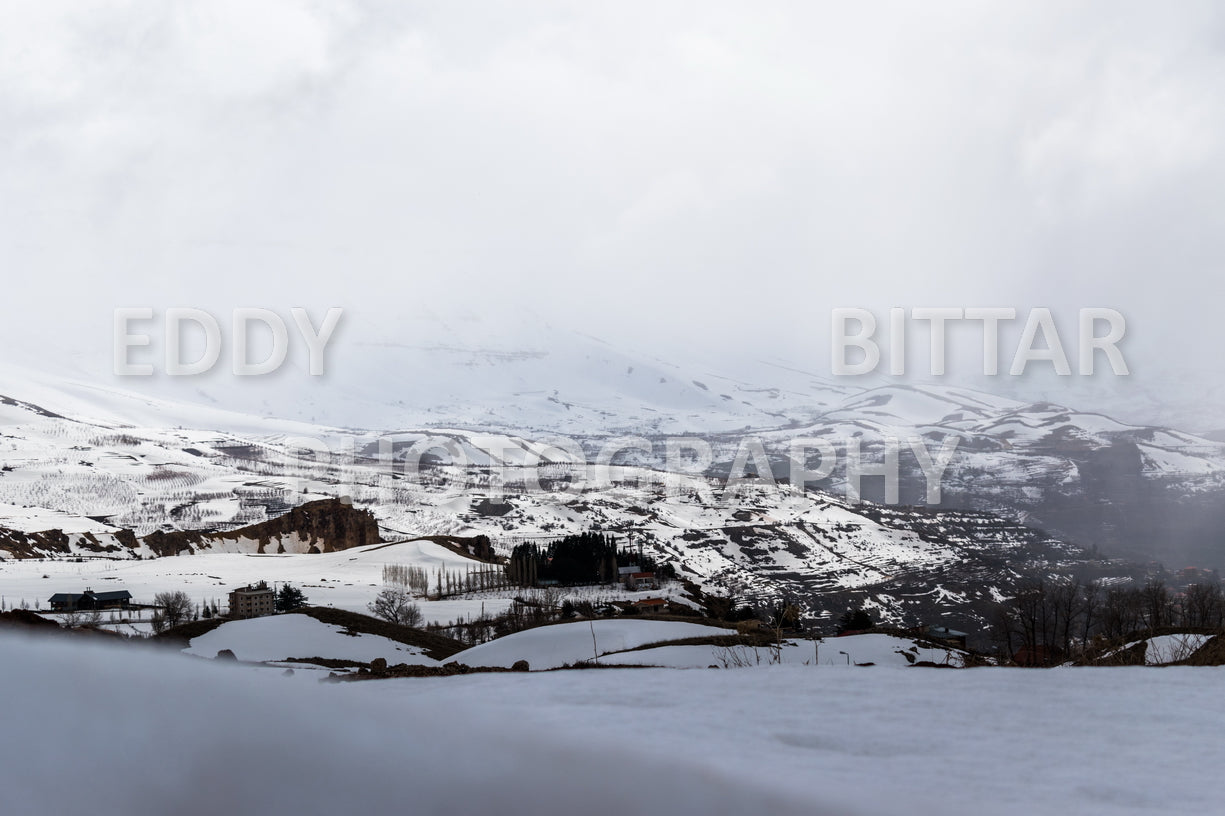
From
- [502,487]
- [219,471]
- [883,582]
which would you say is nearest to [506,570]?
Answer: [883,582]

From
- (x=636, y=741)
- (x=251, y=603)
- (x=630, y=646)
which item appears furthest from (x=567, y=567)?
(x=636, y=741)

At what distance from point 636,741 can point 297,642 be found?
38.1 ft

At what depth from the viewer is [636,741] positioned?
169cm

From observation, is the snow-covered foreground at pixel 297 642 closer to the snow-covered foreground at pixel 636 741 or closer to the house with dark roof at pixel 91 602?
the snow-covered foreground at pixel 636 741

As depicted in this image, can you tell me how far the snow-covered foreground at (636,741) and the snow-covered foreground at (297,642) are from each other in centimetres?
Answer: 903

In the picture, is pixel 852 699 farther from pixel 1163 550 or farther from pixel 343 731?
pixel 1163 550

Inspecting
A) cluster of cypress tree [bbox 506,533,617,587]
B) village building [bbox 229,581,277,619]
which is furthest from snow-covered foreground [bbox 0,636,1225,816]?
cluster of cypress tree [bbox 506,533,617,587]

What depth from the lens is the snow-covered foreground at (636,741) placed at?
88 cm

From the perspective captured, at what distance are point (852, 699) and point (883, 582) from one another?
84.2 metres

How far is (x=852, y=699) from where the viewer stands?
303cm

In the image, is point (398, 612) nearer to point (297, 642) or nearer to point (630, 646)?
point (297, 642)

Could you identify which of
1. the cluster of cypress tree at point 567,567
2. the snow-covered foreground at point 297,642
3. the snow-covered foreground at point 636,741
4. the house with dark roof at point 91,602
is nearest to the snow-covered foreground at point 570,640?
the snow-covered foreground at point 297,642

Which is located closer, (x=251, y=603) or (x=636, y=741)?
(x=636, y=741)

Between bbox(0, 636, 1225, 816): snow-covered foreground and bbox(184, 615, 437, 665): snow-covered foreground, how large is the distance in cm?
903
